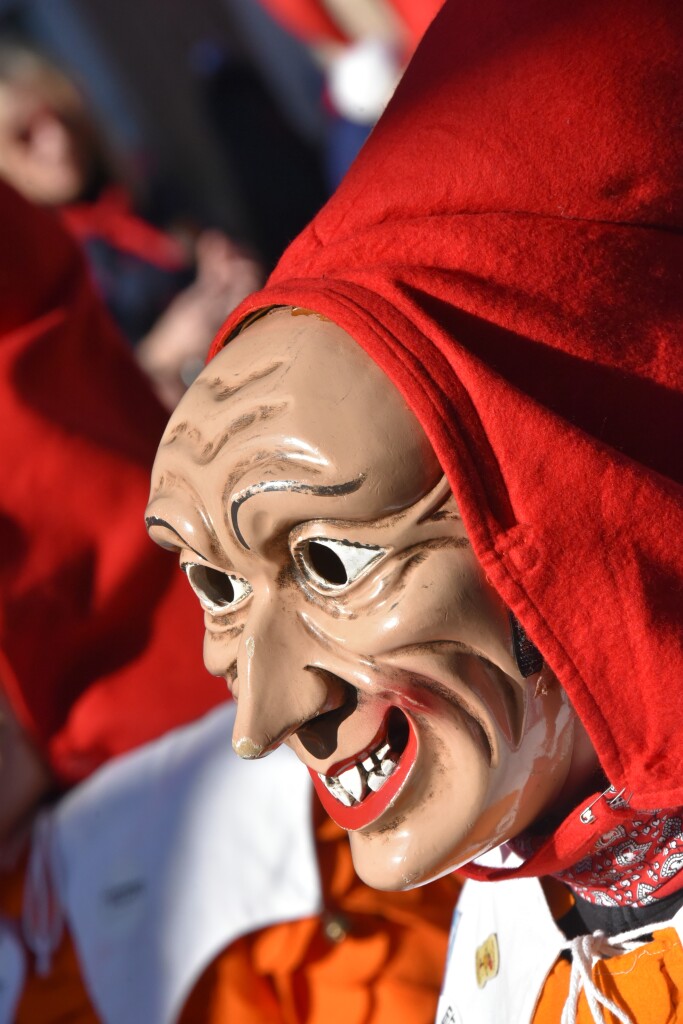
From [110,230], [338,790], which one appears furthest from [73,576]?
[110,230]

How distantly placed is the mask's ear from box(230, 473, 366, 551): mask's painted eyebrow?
0.48 feet

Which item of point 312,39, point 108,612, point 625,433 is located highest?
point 312,39

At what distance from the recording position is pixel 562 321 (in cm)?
79

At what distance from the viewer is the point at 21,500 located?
1.56m

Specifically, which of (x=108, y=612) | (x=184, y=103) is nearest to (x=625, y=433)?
(x=108, y=612)

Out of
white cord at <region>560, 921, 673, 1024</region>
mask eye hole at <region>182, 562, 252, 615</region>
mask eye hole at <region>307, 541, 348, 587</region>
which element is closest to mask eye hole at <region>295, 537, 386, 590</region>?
mask eye hole at <region>307, 541, 348, 587</region>

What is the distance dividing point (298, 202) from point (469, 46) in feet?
7.78

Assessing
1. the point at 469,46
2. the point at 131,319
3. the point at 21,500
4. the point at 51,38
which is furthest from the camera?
the point at 51,38

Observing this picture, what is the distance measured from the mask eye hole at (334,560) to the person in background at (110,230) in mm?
1672

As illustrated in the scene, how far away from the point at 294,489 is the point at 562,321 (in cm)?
21

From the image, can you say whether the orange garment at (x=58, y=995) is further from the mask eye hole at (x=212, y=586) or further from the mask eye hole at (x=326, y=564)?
the mask eye hole at (x=326, y=564)

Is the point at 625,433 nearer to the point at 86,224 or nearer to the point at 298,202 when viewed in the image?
the point at 86,224

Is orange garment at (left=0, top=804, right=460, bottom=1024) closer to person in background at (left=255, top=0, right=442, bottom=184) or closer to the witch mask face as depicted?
the witch mask face

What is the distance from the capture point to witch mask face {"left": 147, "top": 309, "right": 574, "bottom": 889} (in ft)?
2.58
